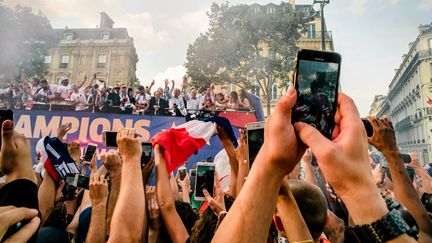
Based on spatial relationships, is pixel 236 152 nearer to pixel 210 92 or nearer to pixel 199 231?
pixel 199 231

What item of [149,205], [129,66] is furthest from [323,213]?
[129,66]

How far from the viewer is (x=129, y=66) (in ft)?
135

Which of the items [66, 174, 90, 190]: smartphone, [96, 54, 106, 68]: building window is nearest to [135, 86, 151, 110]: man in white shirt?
[66, 174, 90, 190]: smartphone

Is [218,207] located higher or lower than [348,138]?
lower

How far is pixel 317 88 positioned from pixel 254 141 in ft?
3.69

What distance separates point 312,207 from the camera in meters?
1.69

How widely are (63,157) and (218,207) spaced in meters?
1.89

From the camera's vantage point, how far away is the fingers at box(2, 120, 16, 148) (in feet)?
6.19

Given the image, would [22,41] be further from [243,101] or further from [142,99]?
[243,101]

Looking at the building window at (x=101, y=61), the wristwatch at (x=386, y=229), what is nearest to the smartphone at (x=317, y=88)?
the wristwatch at (x=386, y=229)

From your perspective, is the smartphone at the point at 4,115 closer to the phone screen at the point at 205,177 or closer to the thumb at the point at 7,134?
the thumb at the point at 7,134

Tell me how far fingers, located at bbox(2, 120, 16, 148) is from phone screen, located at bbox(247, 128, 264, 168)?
1.62 m

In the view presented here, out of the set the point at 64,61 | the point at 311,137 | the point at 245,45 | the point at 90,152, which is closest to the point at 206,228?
the point at 311,137

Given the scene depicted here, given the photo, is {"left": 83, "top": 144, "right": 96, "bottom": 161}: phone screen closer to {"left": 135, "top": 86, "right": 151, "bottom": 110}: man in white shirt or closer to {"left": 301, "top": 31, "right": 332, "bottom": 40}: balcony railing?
{"left": 135, "top": 86, "right": 151, "bottom": 110}: man in white shirt
